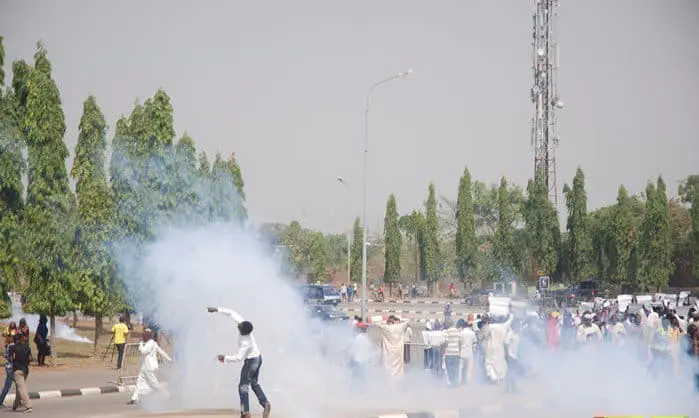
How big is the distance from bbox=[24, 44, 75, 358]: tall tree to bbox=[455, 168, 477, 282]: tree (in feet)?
172

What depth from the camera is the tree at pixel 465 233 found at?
79000mm

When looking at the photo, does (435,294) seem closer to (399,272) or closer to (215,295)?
(399,272)

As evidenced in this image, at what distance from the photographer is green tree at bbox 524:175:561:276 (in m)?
68.4

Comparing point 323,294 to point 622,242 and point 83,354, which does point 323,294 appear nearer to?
point 622,242

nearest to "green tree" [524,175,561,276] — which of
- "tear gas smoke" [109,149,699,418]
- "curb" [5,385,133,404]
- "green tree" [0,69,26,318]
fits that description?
"green tree" [0,69,26,318]

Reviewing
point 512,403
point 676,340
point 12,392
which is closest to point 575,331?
point 676,340

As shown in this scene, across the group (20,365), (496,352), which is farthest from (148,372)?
(496,352)

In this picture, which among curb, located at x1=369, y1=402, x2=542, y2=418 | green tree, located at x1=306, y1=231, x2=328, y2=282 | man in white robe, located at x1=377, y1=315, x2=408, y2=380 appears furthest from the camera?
green tree, located at x1=306, y1=231, x2=328, y2=282

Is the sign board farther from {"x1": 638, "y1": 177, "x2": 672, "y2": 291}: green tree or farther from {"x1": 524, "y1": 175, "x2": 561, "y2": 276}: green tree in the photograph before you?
{"x1": 524, "y1": 175, "x2": 561, "y2": 276}: green tree

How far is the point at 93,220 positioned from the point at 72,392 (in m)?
9.55

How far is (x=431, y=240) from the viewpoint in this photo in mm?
83000

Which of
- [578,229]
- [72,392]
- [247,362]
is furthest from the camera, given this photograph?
[578,229]

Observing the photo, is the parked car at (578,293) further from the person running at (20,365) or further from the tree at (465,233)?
the person running at (20,365)

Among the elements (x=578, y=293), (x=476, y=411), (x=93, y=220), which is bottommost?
(x=476, y=411)
